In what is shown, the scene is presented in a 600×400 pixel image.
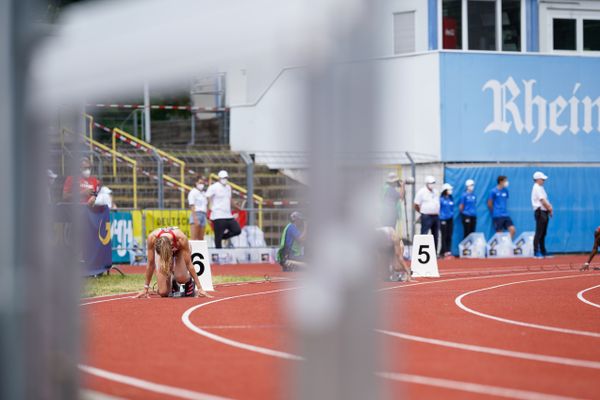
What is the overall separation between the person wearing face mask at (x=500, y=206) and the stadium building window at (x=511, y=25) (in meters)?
4.39

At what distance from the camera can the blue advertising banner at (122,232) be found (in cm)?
2688

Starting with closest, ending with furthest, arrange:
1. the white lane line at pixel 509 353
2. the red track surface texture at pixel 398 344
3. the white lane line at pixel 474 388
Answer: the white lane line at pixel 474 388 → the red track surface texture at pixel 398 344 → the white lane line at pixel 509 353

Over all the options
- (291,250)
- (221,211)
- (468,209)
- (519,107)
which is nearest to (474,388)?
(291,250)

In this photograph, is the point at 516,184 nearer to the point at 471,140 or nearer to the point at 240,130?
the point at 471,140

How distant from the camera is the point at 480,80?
105 ft

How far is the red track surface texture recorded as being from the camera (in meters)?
8.77

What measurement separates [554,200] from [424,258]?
10.1 m

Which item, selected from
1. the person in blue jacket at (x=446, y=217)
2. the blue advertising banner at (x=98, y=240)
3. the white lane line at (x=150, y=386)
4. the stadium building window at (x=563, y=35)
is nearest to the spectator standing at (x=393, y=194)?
the person in blue jacket at (x=446, y=217)

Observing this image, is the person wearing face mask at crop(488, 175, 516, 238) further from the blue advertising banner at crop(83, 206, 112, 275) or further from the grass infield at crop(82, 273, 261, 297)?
the blue advertising banner at crop(83, 206, 112, 275)

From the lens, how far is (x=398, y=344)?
11570mm

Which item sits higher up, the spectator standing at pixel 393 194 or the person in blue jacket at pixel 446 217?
the spectator standing at pixel 393 194

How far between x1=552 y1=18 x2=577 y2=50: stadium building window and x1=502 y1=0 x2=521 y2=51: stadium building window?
40.4 inches

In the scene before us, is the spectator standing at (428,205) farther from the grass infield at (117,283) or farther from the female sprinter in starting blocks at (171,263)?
the female sprinter in starting blocks at (171,263)

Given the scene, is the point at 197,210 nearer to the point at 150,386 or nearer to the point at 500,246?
the point at 500,246
